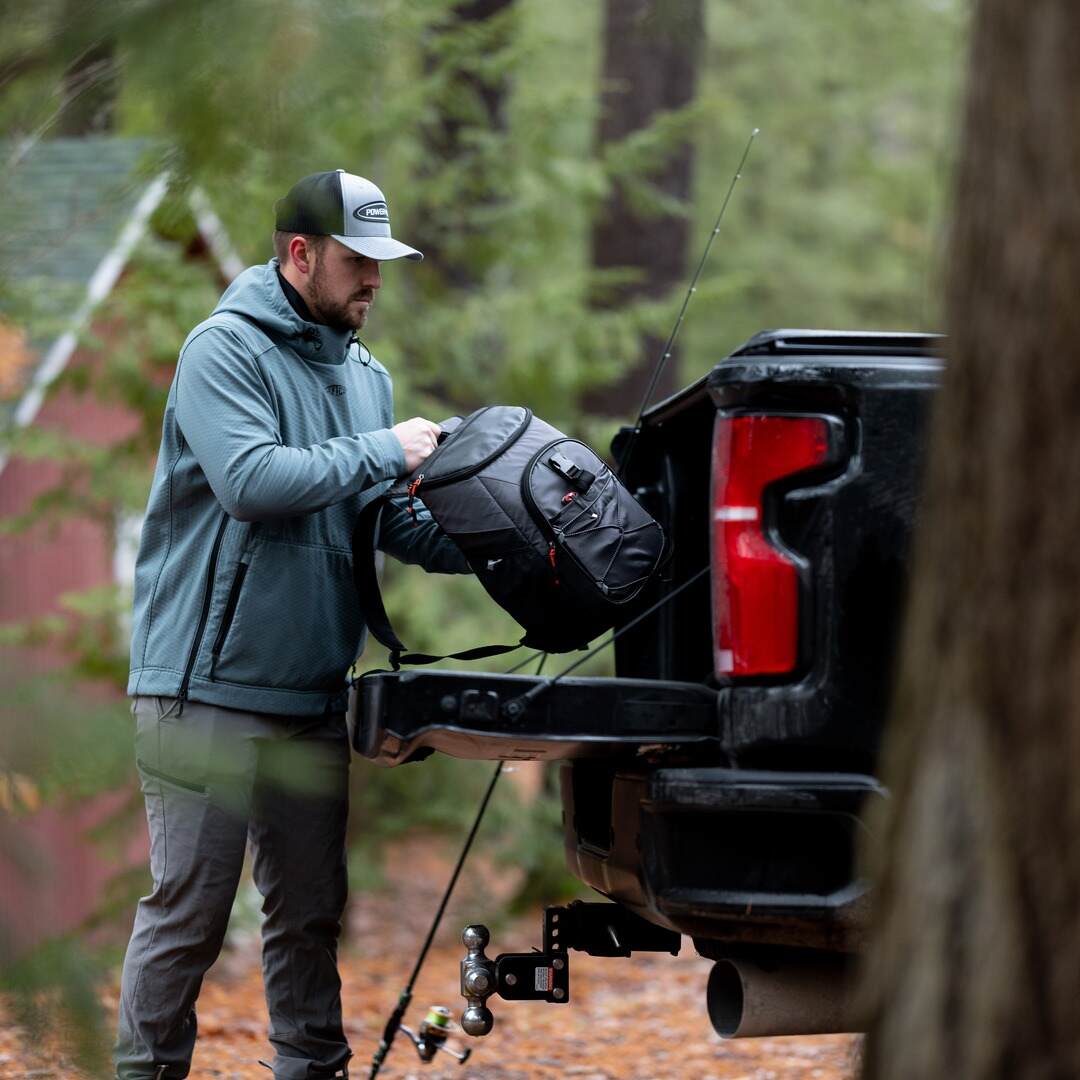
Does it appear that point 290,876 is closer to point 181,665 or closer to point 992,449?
point 181,665

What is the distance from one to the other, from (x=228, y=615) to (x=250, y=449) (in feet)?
1.46

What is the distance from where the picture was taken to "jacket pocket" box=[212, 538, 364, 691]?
13.1ft

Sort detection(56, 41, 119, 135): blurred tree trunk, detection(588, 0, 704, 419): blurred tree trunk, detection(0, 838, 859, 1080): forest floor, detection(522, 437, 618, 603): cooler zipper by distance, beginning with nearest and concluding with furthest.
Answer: detection(56, 41, 119, 135): blurred tree trunk
detection(522, 437, 618, 603): cooler zipper
detection(0, 838, 859, 1080): forest floor
detection(588, 0, 704, 419): blurred tree trunk

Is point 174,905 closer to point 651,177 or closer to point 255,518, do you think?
point 255,518

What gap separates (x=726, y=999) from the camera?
3752mm

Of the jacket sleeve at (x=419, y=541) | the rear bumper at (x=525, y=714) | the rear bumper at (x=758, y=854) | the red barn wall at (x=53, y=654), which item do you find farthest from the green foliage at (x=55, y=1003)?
the jacket sleeve at (x=419, y=541)

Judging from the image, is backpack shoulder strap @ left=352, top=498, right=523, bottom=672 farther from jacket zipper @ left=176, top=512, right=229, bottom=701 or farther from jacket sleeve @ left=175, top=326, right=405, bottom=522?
jacket zipper @ left=176, top=512, right=229, bottom=701

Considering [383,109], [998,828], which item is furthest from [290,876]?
[383,109]

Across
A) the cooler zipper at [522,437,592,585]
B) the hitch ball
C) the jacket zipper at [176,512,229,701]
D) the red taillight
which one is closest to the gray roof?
the jacket zipper at [176,512,229,701]

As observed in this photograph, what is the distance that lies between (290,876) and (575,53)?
65.4 ft

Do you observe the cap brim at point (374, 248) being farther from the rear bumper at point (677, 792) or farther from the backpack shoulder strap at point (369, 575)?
the rear bumper at point (677, 792)

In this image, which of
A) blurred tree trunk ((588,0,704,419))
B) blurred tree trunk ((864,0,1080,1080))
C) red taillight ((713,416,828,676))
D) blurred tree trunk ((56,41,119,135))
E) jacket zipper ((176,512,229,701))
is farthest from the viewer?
blurred tree trunk ((588,0,704,419))

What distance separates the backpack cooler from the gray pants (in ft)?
2.12

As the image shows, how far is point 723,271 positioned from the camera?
22141 millimetres
